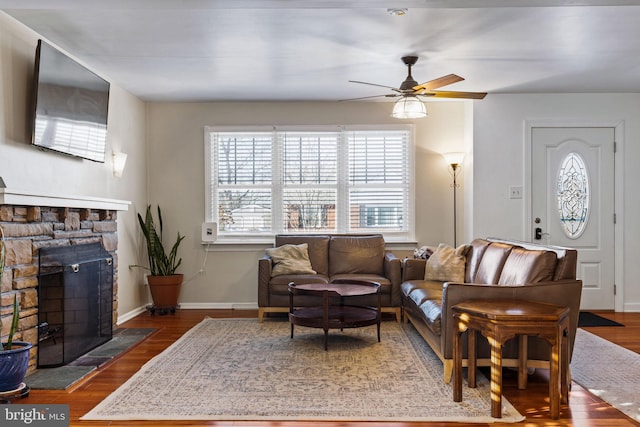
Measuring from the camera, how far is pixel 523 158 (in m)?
6.22

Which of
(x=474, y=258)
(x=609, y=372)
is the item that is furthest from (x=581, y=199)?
(x=609, y=372)

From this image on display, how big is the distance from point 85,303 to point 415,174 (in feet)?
12.4

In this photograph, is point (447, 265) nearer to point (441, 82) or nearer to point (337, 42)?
point (441, 82)

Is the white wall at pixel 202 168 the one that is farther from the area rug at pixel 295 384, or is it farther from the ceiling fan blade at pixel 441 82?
the ceiling fan blade at pixel 441 82

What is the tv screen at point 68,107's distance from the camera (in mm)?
3850

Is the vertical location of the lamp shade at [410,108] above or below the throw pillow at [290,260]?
above

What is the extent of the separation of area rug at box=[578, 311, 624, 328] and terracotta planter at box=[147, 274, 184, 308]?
4.01 metres

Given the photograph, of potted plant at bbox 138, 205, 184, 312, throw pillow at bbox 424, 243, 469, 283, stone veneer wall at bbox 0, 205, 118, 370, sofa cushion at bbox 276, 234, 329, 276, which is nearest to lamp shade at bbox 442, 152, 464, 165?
throw pillow at bbox 424, 243, 469, 283

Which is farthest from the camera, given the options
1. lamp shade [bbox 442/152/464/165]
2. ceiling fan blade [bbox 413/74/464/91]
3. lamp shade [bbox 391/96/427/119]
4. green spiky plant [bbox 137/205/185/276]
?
lamp shade [bbox 442/152/464/165]

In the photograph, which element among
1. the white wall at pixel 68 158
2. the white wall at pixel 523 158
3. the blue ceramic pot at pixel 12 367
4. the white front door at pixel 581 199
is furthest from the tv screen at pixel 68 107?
the white front door at pixel 581 199

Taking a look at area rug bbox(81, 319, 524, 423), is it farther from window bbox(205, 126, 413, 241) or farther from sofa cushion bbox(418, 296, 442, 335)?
window bbox(205, 126, 413, 241)

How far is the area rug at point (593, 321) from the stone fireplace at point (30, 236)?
446 cm

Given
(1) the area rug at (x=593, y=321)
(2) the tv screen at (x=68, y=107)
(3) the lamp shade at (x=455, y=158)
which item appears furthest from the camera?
(3) the lamp shade at (x=455, y=158)

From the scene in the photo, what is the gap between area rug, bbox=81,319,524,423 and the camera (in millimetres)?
3020
